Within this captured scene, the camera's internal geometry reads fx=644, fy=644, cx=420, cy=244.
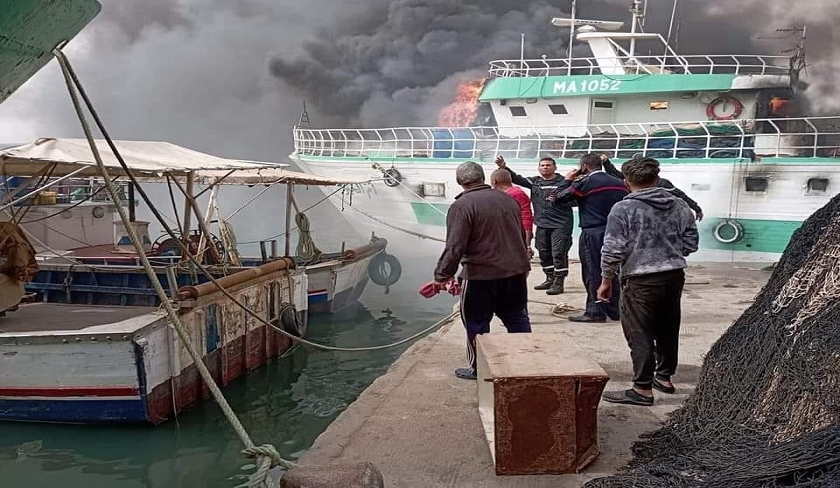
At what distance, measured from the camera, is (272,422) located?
659 centimetres

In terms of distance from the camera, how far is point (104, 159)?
6484mm

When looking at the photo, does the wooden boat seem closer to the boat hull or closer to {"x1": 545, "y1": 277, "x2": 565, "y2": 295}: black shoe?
{"x1": 545, "y1": 277, "x2": 565, "y2": 295}: black shoe

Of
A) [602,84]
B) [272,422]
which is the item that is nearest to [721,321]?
[272,422]

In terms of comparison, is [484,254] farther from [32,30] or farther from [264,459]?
→ [32,30]

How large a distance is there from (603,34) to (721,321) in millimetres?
14099

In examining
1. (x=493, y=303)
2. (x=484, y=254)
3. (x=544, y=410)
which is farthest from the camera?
(x=493, y=303)

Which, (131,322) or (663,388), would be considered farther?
(131,322)

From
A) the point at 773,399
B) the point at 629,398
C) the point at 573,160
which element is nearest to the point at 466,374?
the point at 629,398

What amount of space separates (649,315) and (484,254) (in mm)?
1085

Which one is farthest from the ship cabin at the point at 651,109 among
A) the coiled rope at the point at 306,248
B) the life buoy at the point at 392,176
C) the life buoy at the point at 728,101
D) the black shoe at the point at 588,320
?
the black shoe at the point at 588,320

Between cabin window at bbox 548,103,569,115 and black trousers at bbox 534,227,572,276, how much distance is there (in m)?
10.7

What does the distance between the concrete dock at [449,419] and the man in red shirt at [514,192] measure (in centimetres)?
127

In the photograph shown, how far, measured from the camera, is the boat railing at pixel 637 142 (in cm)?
1420

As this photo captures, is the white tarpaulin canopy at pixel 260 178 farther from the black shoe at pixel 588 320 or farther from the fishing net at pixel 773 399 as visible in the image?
the fishing net at pixel 773 399
